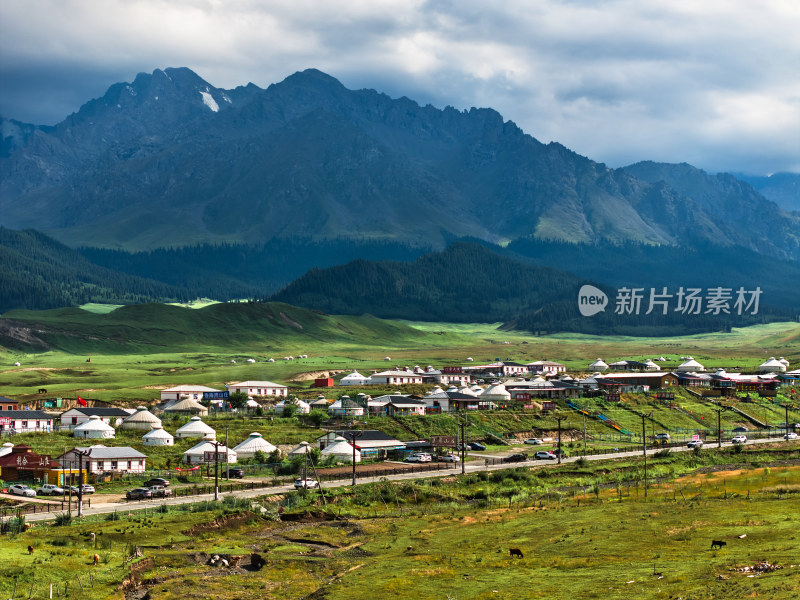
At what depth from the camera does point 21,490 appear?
95875 mm

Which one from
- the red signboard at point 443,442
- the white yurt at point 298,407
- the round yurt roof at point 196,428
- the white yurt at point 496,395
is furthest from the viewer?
the white yurt at point 496,395

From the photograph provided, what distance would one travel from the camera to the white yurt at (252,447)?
120625 mm

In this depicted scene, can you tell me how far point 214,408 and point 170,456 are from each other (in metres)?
47.2

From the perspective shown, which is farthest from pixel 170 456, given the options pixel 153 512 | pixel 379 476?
pixel 153 512

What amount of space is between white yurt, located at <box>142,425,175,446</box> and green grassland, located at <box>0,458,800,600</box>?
3474 cm

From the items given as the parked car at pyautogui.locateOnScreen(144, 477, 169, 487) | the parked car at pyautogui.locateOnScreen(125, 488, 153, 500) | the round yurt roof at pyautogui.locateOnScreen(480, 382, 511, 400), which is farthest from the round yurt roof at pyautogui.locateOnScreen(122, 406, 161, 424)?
the round yurt roof at pyautogui.locateOnScreen(480, 382, 511, 400)

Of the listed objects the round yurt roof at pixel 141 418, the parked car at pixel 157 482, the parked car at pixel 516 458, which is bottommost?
the parked car at pixel 516 458

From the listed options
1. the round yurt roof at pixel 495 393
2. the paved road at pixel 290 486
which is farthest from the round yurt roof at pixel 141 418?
the round yurt roof at pixel 495 393

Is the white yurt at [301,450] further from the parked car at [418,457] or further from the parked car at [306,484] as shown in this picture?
the parked car at [306,484]

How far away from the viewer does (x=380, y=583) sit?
201 ft

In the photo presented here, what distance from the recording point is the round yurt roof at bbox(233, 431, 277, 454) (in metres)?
121

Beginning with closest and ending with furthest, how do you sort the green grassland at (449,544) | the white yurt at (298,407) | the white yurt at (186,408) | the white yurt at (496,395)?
the green grassland at (449,544) → the white yurt at (186,408) → the white yurt at (298,407) → the white yurt at (496,395)

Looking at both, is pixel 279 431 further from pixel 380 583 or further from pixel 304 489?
pixel 380 583

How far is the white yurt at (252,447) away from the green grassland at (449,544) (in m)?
→ 23.5
